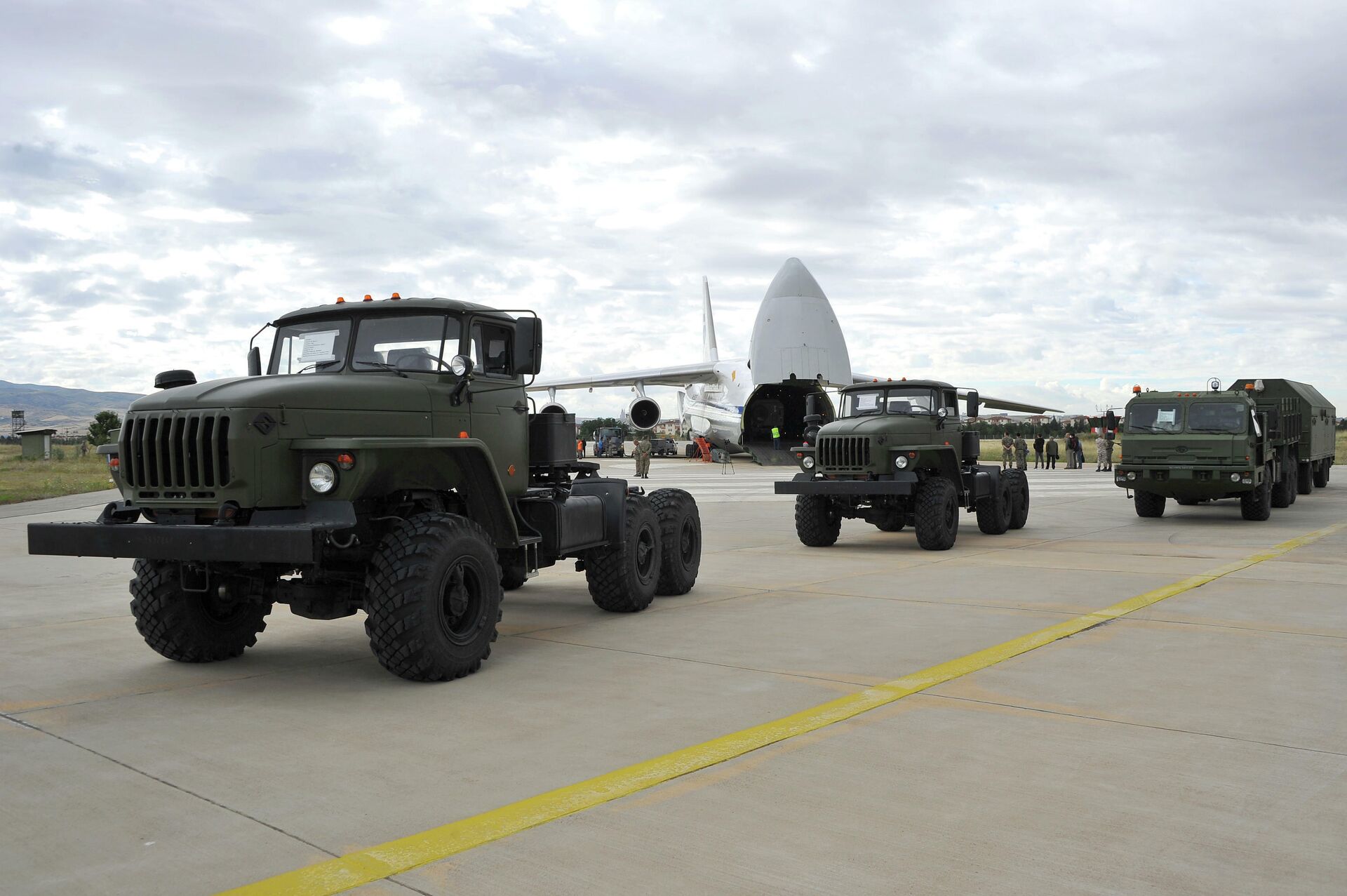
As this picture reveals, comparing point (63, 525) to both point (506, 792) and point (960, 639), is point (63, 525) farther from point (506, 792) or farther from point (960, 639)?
point (960, 639)

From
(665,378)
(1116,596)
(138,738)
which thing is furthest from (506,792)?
(665,378)

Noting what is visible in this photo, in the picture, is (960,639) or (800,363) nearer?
(960,639)

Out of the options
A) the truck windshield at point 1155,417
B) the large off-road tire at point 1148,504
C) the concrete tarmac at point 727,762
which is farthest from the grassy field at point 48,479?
the large off-road tire at point 1148,504

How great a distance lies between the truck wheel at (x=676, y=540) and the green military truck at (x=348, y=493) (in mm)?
1756

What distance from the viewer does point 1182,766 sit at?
14.7 ft

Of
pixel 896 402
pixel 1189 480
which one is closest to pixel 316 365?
pixel 896 402

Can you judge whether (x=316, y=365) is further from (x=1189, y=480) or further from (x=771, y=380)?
(x=771, y=380)

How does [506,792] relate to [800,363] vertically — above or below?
below

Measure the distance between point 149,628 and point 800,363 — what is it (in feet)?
116

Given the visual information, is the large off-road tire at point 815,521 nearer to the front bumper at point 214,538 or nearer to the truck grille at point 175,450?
the front bumper at point 214,538

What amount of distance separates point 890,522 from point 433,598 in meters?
11.2

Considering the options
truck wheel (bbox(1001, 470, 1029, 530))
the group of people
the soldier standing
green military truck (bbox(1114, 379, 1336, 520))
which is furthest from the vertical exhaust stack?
truck wheel (bbox(1001, 470, 1029, 530))

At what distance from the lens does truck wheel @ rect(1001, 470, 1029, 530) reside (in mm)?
16406

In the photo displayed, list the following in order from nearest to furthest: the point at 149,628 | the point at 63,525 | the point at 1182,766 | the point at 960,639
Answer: the point at 1182,766
the point at 63,525
the point at 149,628
the point at 960,639
